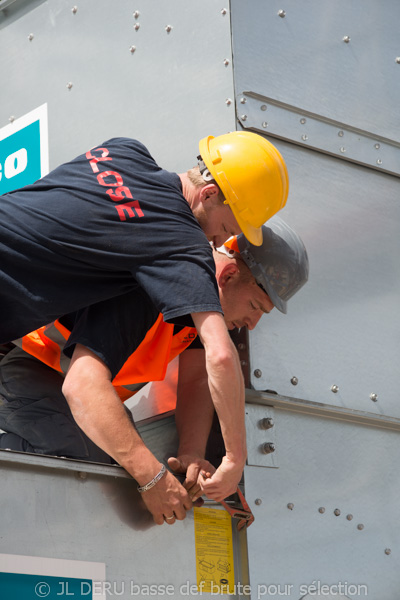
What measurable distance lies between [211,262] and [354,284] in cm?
108

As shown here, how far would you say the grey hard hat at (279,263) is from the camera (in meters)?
3.25

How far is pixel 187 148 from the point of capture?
135 inches

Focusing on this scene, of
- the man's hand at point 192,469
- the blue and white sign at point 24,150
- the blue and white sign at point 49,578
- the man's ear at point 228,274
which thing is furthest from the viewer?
the blue and white sign at point 24,150

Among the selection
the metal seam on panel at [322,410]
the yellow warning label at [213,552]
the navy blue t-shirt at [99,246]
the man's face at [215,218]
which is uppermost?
the man's face at [215,218]

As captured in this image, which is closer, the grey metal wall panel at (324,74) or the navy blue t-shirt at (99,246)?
the navy blue t-shirt at (99,246)

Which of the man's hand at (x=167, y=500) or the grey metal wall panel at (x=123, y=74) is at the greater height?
the grey metal wall panel at (x=123, y=74)

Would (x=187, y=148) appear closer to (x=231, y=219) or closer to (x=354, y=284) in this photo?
(x=231, y=219)

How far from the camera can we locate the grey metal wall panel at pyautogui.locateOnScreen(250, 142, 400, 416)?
3.35m

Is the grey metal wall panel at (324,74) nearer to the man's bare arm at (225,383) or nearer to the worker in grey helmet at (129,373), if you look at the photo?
the worker in grey helmet at (129,373)

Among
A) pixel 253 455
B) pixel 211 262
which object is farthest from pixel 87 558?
pixel 211 262

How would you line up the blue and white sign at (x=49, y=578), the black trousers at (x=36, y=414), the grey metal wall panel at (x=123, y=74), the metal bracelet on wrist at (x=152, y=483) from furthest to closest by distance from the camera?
1. the grey metal wall panel at (x=123, y=74)
2. the black trousers at (x=36, y=414)
3. the metal bracelet on wrist at (x=152, y=483)
4. the blue and white sign at (x=49, y=578)

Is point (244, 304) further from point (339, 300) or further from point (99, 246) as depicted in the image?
point (99, 246)

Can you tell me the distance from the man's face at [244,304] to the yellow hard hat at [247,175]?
0.26 metres

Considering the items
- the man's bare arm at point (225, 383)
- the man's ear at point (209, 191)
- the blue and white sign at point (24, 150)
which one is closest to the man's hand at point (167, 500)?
the man's bare arm at point (225, 383)
